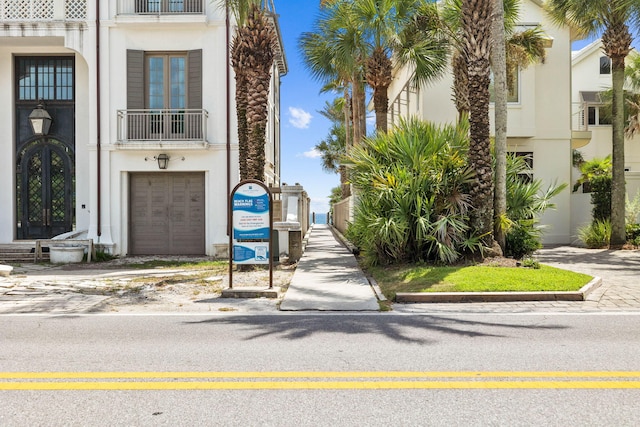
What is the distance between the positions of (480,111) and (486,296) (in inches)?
194

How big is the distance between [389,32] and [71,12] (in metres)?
10.2

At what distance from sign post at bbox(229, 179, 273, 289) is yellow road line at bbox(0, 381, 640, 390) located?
5.00 metres

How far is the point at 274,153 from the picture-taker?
78.5 ft

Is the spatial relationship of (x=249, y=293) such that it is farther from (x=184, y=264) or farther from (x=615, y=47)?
(x=615, y=47)

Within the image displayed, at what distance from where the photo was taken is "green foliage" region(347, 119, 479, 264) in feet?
35.7

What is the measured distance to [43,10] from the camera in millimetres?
15922

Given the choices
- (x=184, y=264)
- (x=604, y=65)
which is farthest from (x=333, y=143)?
(x=184, y=264)

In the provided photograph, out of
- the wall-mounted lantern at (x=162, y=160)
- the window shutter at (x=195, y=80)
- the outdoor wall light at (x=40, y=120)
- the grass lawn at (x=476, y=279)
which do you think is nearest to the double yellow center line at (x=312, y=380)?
the grass lawn at (x=476, y=279)

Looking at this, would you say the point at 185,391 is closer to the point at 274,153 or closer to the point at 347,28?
the point at 347,28

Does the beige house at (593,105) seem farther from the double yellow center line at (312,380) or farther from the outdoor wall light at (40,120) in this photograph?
the outdoor wall light at (40,120)

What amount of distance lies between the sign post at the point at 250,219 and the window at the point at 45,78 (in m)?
10.9

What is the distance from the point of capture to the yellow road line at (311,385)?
14.2 feet

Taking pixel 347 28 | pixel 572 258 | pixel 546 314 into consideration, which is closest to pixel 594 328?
pixel 546 314

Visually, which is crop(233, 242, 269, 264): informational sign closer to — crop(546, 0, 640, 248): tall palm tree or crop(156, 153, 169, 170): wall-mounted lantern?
crop(156, 153, 169, 170): wall-mounted lantern
